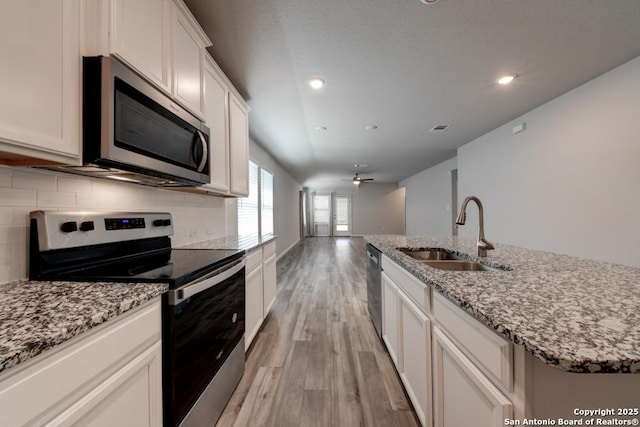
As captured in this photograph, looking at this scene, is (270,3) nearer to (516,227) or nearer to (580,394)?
(580,394)

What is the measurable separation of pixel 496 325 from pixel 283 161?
5.89m

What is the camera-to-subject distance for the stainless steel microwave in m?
0.97

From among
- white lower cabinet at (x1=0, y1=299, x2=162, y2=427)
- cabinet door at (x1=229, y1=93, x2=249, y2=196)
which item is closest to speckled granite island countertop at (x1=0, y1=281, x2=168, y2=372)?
white lower cabinet at (x1=0, y1=299, x2=162, y2=427)

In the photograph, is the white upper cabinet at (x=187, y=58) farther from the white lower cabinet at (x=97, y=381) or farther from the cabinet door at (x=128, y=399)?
the cabinet door at (x=128, y=399)

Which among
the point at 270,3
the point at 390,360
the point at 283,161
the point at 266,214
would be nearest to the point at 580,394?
the point at 390,360

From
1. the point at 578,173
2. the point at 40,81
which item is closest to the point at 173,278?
the point at 40,81

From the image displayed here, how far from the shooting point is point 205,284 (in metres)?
1.22

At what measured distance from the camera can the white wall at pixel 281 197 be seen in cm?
484

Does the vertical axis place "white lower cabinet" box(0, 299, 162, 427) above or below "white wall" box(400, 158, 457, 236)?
below

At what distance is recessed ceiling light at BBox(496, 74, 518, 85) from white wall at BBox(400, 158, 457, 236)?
3.92m

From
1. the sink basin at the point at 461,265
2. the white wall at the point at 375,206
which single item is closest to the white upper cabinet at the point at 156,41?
the sink basin at the point at 461,265

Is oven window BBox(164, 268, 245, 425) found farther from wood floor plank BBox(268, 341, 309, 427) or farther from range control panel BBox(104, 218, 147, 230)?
range control panel BBox(104, 218, 147, 230)

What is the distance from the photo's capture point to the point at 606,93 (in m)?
2.52

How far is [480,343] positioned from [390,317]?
118cm
